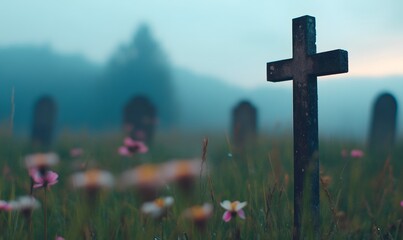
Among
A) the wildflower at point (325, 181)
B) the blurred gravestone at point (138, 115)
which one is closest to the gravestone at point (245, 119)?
the blurred gravestone at point (138, 115)

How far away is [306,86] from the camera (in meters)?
2.49

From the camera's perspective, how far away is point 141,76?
3019 centimetres

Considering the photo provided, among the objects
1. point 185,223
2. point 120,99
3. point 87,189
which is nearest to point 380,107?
point 185,223

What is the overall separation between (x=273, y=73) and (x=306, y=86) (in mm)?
337

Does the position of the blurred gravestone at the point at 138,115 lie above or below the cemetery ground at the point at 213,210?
above

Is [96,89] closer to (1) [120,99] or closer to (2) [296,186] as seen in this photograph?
(1) [120,99]

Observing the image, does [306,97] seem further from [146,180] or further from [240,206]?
[146,180]

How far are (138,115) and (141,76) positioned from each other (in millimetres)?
22387

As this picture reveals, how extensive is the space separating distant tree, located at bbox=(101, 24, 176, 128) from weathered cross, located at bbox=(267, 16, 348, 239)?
25.6 metres

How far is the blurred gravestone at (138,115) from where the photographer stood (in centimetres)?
814

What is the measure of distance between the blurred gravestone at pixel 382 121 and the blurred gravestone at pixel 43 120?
538cm

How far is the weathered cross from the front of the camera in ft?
7.89

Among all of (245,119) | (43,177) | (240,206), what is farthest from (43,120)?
(240,206)

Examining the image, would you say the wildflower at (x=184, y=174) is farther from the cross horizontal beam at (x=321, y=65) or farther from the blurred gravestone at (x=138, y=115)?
the blurred gravestone at (x=138, y=115)
